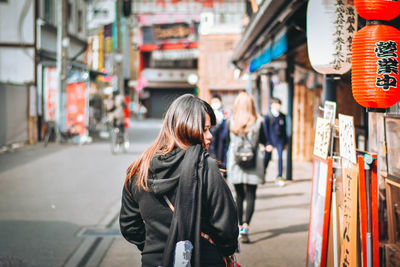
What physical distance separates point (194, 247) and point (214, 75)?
72.2 ft

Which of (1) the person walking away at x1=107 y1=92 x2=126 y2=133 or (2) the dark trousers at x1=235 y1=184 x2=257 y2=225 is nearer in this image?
(2) the dark trousers at x1=235 y1=184 x2=257 y2=225

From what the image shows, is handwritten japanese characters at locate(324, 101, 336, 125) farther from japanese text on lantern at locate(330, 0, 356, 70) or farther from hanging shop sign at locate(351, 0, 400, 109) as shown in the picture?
hanging shop sign at locate(351, 0, 400, 109)

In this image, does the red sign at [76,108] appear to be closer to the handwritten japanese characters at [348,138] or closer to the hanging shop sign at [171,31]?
the handwritten japanese characters at [348,138]

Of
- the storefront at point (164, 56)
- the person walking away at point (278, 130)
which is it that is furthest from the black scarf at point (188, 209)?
the storefront at point (164, 56)

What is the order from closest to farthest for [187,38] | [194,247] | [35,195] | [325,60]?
[194,247]
[325,60]
[35,195]
[187,38]

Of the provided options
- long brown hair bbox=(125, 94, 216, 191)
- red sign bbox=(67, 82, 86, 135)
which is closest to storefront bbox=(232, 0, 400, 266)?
long brown hair bbox=(125, 94, 216, 191)

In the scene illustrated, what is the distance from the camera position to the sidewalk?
18.3ft

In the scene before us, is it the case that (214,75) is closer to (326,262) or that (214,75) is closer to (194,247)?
(326,262)

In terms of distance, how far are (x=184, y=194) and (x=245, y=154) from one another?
12.3 feet

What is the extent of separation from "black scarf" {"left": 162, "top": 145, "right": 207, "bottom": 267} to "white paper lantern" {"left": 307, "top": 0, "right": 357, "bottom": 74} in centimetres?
262

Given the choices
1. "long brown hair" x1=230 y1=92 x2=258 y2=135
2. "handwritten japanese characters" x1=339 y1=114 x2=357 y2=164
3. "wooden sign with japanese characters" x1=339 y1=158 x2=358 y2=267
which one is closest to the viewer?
"wooden sign with japanese characters" x1=339 y1=158 x2=358 y2=267

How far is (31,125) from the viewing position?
19.3 meters

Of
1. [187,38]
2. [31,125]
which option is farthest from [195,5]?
[31,125]

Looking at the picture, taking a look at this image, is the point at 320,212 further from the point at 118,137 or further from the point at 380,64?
the point at 118,137
